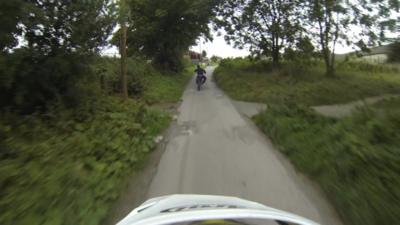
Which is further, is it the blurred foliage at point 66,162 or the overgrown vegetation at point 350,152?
the overgrown vegetation at point 350,152

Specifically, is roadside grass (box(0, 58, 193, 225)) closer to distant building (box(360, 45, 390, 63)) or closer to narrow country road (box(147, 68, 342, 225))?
narrow country road (box(147, 68, 342, 225))

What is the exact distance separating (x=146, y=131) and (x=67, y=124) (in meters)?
2.23

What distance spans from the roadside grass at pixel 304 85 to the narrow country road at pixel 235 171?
376 centimetres

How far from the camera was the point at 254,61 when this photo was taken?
2505 centimetres

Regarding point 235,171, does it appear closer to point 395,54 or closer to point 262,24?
point 395,54

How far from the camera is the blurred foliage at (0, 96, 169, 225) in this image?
384 cm

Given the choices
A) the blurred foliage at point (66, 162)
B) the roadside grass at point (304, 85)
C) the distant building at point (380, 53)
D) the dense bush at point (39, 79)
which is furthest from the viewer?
the roadside grass at point (304, 85)

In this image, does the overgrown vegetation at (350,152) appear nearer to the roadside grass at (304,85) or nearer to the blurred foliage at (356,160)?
the blurred foliage at (356,160)

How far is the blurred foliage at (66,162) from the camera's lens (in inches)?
151

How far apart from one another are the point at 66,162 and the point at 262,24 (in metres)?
20.2


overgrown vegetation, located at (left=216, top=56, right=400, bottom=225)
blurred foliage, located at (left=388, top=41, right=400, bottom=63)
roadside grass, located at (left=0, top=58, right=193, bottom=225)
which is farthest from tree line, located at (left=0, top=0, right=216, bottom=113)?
blurred foliage, located at (left=388, top=41, right=400, bottom=63)

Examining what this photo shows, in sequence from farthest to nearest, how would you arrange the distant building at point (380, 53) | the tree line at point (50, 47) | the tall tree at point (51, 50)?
Answer: 1. the distant building at point (380, 53)
2. the tall tree at point (51, 50)
3. the tree line at point (50, 47)

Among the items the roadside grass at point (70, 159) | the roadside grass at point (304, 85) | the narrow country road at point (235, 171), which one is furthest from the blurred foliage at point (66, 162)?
the roadside grass at point (304, 85)

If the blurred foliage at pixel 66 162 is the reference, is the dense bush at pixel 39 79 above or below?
above
